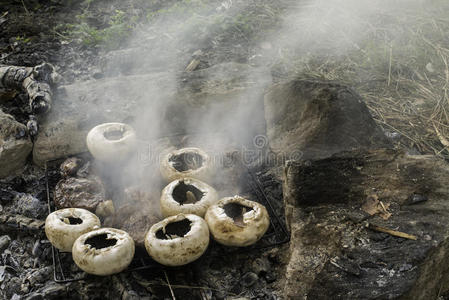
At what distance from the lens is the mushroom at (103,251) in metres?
3.08

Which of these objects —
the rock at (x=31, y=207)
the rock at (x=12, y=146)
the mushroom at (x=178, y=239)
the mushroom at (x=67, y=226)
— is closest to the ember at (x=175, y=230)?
the mushroom at (x=178, y=239)

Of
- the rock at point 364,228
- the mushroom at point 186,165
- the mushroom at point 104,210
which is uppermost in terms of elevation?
the rock at point 364,228

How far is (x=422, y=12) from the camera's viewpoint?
8.32m

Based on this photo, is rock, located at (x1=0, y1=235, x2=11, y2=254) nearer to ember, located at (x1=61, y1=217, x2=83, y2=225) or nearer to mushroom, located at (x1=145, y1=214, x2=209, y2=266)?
ember, located at (x1=61, y1=217, x2=83, y2=225)

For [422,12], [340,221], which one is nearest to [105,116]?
[340,221]

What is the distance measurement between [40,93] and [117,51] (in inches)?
107

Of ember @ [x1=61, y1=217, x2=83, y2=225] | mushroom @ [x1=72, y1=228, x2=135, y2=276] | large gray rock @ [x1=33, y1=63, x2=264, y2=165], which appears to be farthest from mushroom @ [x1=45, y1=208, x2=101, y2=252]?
large gray rock @ [x1=33, y1=63, x2=264, y2=165]

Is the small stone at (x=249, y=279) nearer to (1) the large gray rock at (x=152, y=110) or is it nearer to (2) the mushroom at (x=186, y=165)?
(2) the mushroom at (x=186, y=165)

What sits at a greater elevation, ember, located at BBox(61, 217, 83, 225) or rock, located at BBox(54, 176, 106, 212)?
ember, located at BBox(61, 217, 83, 225)

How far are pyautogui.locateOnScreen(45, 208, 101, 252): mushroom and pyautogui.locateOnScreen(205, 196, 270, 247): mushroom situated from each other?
3.73 ft

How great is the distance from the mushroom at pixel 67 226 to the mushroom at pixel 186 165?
3.00 feet

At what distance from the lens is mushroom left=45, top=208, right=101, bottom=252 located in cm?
334

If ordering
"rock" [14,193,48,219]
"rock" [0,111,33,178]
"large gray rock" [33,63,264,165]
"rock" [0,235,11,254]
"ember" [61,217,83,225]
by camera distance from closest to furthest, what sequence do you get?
"ember" [61,217,83,225], "rock" [0,235,11,254], "rock" [14,193,48,219], "rock" [0,111,33,178], "large gray rock" [33,63,264,165]

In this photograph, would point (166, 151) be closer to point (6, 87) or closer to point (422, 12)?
point (6, 87)
